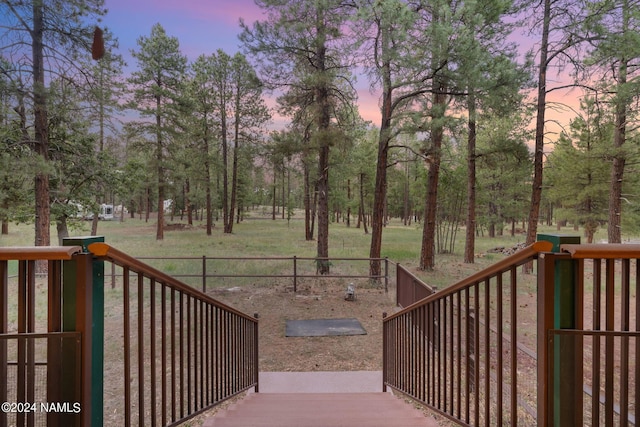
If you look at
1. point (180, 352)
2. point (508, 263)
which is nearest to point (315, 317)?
point (180, 352)

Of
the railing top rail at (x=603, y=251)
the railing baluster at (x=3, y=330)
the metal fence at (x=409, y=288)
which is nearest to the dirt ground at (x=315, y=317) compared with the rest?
the metal fence at (x=409, y=288)

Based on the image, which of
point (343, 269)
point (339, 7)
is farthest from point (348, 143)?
point (343, 269)

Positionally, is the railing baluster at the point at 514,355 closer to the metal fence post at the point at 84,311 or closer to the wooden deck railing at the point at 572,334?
the wooden deck railing at the point at 572,334

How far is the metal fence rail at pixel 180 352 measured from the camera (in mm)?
1478

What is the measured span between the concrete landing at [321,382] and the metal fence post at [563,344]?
276cm

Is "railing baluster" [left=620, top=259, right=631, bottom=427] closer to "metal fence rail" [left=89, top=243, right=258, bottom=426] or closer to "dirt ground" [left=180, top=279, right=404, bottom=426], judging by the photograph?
"metal fence rail" [left=89, top=243, right=258, bottom=426]

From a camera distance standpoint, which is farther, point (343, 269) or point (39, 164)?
point (343, 269)

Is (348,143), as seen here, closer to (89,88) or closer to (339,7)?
(339,7)

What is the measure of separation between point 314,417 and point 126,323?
1.59 meters

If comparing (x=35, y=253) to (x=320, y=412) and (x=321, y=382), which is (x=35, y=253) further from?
(x=321, y=382)

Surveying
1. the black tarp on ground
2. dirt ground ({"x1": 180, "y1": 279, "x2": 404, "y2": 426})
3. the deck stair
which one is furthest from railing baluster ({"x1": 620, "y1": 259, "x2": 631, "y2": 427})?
the black tarp on ground

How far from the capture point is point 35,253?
1.21 metres

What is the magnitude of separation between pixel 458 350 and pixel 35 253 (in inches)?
78.4

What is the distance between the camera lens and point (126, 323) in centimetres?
150
